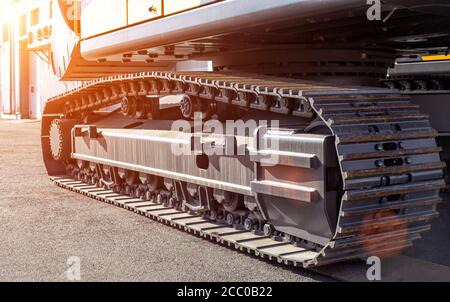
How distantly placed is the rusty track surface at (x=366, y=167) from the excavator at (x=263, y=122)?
0.01 metres

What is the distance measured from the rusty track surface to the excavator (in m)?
0.01

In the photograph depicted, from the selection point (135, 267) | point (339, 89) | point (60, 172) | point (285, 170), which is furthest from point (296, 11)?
point (60, 172)

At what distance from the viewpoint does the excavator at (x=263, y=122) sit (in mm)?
4613

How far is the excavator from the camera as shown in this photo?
15.1ft

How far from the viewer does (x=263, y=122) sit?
18.1 ft

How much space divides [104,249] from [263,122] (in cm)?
161

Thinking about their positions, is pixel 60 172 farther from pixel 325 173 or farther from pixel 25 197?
pixel 325 173
